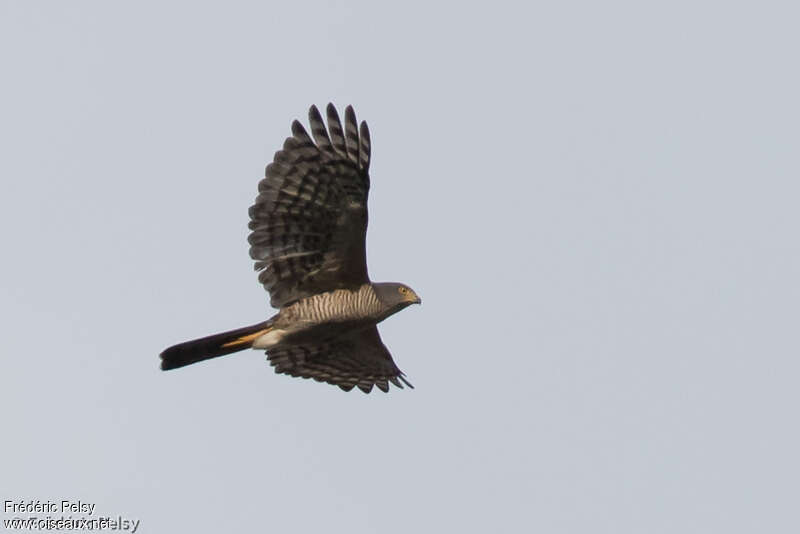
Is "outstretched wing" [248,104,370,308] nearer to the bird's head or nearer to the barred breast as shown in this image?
the barred breast

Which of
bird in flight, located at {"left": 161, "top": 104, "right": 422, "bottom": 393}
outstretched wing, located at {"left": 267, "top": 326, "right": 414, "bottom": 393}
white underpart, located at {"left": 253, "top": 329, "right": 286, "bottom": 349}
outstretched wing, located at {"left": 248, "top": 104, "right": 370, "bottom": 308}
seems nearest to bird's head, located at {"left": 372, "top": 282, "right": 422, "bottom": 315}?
bird in flight, located at {"left": 161, "top": 104, "right": 422, "bottom": 393}

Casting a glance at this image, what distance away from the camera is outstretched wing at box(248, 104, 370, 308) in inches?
674

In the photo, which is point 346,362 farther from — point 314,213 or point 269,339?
point 314,213

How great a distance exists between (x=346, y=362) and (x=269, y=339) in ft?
5.00

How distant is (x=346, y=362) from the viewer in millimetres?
19328

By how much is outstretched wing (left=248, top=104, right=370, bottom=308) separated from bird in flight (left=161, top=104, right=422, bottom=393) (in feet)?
0.03

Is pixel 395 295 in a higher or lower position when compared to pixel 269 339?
higher

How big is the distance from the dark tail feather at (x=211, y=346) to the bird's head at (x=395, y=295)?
1.27 meters

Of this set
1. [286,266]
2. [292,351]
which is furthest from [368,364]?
[286,266]

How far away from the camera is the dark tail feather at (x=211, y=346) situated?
17.7 metres

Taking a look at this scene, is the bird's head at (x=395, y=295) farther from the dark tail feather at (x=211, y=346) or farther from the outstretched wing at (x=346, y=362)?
the dark tail feather at (x=211, y=346)

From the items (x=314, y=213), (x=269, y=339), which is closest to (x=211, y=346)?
(x=269, y=339)

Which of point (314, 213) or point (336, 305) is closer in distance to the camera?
point (314, 213)

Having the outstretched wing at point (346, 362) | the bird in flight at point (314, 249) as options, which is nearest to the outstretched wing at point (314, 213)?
the bird in flight at point (314, 249)
